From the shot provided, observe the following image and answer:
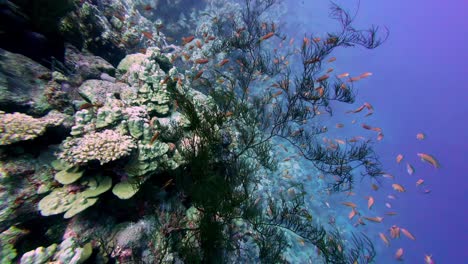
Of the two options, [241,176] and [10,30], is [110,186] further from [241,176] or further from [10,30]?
[10,30]

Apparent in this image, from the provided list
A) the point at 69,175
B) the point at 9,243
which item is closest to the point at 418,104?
the point at 69,175

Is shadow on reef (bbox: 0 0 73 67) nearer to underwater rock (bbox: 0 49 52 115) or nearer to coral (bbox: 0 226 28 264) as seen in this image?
underwater rock (bbox: 0 49 52 115)

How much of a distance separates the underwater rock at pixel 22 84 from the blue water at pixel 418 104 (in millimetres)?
21394

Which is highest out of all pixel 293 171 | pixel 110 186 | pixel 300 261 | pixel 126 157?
pixel 126 157

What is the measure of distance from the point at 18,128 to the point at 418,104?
84109mm

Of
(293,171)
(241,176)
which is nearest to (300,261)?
(293,171)

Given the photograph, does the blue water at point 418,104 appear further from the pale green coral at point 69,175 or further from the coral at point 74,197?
the pale green coral at point 69,175

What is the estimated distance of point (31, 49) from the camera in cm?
475

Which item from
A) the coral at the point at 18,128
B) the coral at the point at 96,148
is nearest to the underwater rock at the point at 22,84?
the coral at the point at 18,128

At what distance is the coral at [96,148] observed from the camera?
3.28 metres

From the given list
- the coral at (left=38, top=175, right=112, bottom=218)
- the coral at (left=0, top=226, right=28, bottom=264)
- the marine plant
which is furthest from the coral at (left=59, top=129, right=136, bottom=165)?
the coral at (left=0, top=226, right=28, bottom=264)

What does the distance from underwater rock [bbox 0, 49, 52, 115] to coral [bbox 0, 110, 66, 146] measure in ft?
1.32

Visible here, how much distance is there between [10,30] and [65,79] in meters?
1.21

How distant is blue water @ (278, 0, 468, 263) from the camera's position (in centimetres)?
3488
